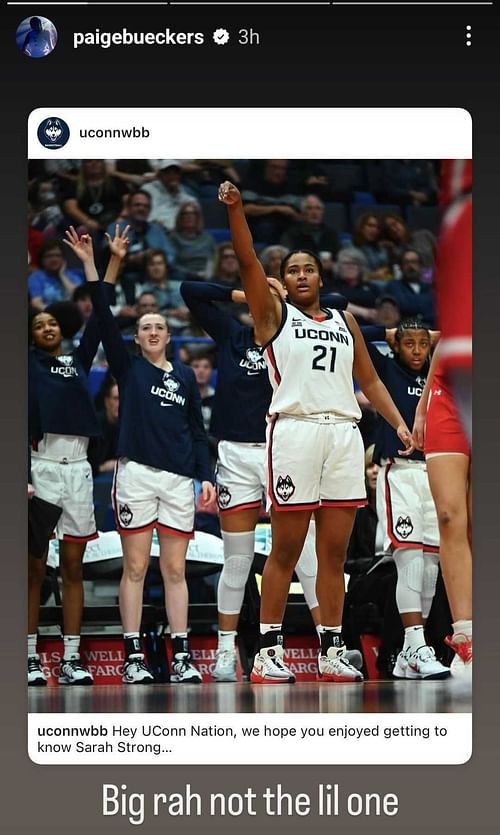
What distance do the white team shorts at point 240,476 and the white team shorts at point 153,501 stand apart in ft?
0.44

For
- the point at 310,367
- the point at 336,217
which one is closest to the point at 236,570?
the point at 310,367

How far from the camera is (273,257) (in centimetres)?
445

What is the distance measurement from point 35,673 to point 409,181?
1.96m

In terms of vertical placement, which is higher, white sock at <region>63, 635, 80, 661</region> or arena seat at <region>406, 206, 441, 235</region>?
arena seat at <region>406, 206, 441, 235</region>

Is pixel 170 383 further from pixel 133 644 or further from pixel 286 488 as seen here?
pixel 133 644

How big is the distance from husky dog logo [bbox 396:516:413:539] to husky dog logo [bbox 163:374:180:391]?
981mm

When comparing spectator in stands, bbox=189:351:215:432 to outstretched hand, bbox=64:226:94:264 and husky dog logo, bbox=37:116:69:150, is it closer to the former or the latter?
outstretched hand, bbox=64:226:94:264

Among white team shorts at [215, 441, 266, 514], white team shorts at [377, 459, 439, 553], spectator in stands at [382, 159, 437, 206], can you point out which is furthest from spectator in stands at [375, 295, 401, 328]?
white team shorts at [215, 441, 266, 514]

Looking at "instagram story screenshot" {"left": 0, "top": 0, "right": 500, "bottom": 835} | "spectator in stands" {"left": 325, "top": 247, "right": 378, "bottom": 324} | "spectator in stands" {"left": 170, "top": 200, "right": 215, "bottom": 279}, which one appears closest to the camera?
"instagram story screenshot" {"left": 0, "top": 0, "right": 500, "bottom": 835}

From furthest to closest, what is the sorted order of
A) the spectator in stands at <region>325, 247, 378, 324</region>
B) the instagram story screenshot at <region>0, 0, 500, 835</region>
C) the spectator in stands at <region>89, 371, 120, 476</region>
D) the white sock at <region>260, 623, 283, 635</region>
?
1. the spectator in stands at <region>89, 371, 120, 476</region>
2. the spectator in stands at <region>325, 247, 378, 324</region>
3. the white sock at <region>260, 623, 283, 635</region>
4. the instagram story screenshot at <region>0, 0, 500, 835</region>
